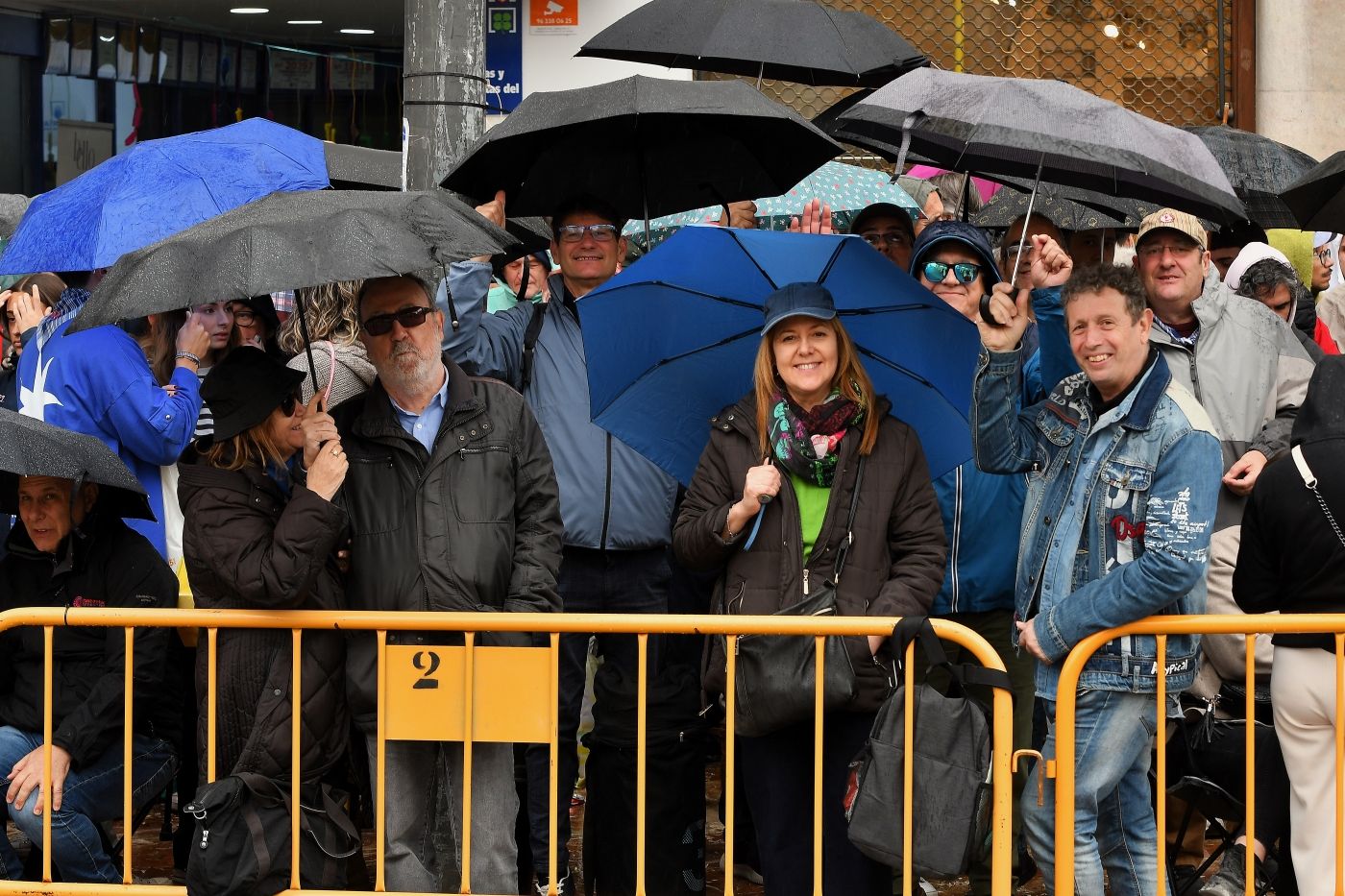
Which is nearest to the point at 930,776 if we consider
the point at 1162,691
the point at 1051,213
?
the point at 1162,691

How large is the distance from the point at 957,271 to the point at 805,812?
1.93 m

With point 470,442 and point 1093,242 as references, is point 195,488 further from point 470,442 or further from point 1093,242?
point 1093,242

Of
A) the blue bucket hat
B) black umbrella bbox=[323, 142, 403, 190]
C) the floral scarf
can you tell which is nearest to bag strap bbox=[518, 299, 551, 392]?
black umbrella bbox=[323, 142, 403, 190]

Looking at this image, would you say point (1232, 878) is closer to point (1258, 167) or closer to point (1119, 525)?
point (1119, 525)

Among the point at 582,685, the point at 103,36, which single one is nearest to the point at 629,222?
the point at 582,685

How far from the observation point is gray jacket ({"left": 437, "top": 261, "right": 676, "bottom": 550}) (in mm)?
6070

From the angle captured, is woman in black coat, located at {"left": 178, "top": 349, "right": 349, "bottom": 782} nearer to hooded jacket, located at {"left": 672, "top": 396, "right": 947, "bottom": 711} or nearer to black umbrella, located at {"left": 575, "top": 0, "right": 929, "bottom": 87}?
hooded jacket, located at {"left": 672, "top": 396, "right": 947, "bottom": 711}

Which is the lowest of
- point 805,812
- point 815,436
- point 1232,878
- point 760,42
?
point 1232,878

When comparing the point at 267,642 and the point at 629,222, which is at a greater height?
the point at 629,222

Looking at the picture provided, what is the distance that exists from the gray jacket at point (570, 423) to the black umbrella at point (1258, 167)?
3.10 m

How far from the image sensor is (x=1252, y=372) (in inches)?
251

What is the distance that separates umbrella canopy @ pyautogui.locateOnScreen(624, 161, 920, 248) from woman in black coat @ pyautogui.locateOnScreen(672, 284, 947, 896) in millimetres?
1611

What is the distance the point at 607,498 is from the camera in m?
6.09

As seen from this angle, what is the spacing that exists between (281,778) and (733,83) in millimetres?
2614
